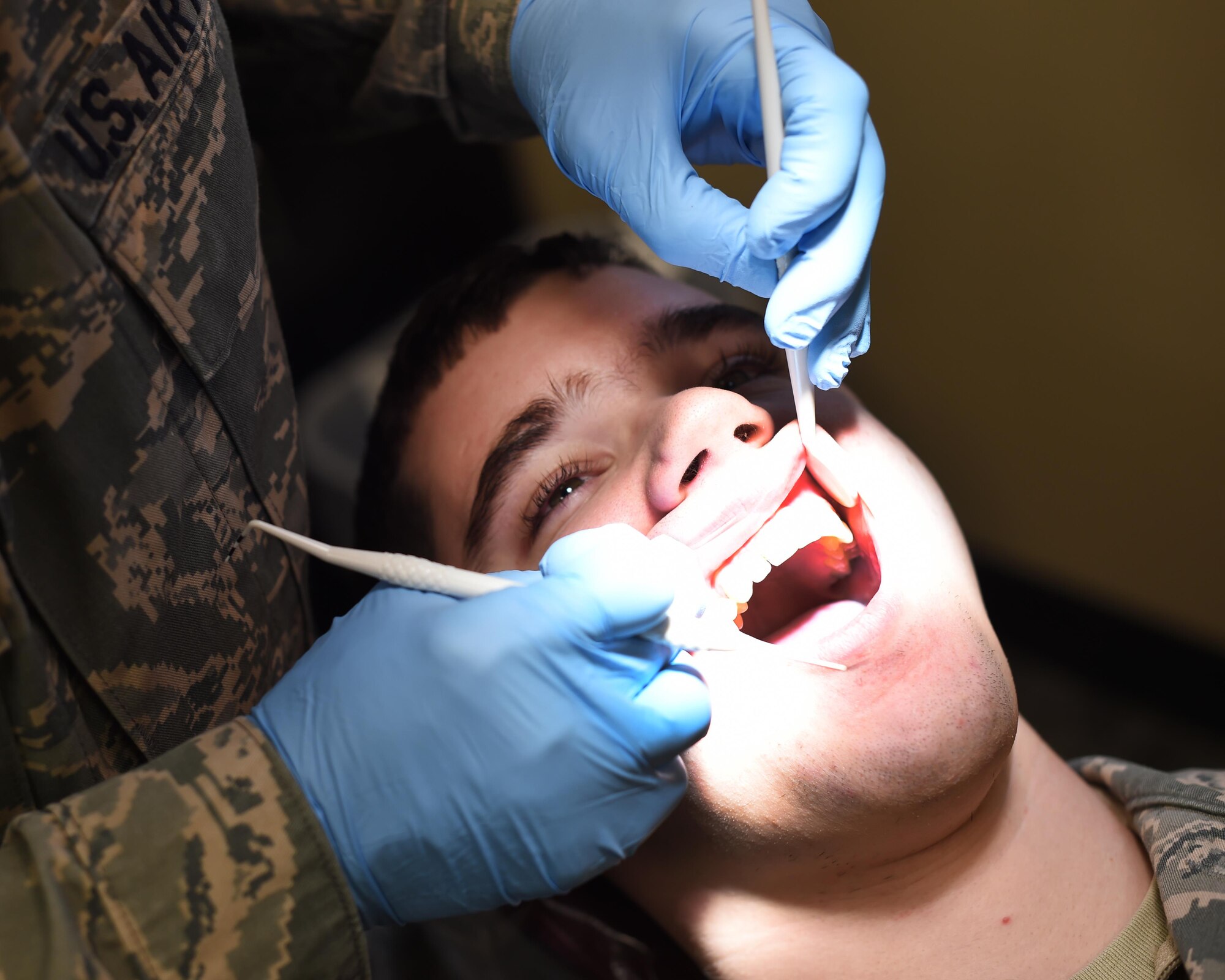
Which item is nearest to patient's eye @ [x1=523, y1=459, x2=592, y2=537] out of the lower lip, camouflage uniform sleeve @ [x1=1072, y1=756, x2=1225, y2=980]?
the lower lip

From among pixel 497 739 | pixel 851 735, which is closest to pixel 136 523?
pixel 497 739

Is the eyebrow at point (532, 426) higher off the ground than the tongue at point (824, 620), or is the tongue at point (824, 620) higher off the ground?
the eyebrow at point (532, 426)

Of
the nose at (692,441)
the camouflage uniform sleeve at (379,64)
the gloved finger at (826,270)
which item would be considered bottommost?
the nose at (692,441)

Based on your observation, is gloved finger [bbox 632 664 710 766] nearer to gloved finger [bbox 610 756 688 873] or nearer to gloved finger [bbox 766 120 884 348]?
gloved finger [bbox 610 756 688 873]

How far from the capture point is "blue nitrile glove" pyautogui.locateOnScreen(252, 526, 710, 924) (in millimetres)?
1037

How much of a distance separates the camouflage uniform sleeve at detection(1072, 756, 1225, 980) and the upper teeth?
647mm

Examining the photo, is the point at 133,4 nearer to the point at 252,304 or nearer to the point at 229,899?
the point at 252,304

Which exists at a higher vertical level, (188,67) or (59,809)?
(188,67)

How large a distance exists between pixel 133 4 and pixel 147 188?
0.19 meters

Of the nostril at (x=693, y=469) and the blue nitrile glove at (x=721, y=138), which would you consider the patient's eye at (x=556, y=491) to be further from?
the blue nitrile glove at (x=721, y=138)

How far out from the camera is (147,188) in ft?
3.50

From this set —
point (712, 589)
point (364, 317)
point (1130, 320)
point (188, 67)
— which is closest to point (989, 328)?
point (1130, 320)

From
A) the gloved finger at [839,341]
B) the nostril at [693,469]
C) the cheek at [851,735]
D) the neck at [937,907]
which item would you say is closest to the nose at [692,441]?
the nostril at [693,469]

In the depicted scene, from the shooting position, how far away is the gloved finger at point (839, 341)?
1.27 metres
